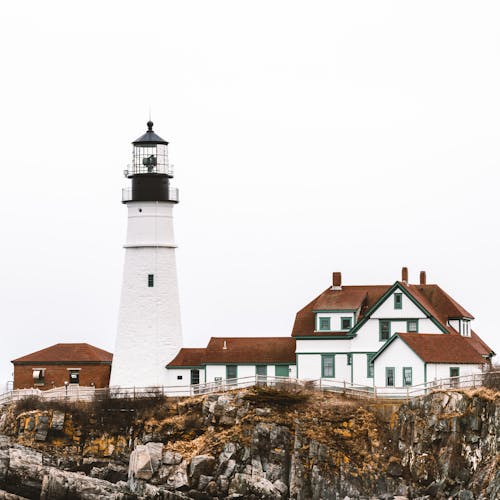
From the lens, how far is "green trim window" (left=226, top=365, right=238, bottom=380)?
230 ft

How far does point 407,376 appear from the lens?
66.3 meters

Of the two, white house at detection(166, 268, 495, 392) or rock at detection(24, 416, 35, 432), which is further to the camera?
rock at detection(24, 416, 35, 432)

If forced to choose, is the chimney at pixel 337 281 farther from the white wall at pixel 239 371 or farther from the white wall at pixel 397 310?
the white wall at pixel 239 371

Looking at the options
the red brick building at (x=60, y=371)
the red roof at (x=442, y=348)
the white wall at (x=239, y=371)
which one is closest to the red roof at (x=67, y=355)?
the red brick building at (x=60, y=371)

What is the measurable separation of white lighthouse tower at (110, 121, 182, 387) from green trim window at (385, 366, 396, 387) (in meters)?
9.94

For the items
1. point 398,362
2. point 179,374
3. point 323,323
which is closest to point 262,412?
point 398,362

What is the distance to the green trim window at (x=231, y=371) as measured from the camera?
70.2 meters

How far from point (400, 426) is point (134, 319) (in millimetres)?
14151

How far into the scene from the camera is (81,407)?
2655 inches

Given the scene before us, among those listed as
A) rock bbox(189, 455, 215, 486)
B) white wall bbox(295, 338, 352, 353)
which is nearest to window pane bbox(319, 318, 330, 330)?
white wall bbox(295, 338, 352, 353)

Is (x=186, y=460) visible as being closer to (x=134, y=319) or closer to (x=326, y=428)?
(x=326, y=428)

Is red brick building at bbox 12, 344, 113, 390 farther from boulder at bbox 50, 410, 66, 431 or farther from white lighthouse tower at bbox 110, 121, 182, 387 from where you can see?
boulder at bbox 50, 410, 66, 431

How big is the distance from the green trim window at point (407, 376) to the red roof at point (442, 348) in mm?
773

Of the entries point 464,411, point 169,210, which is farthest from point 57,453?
point 464,411
